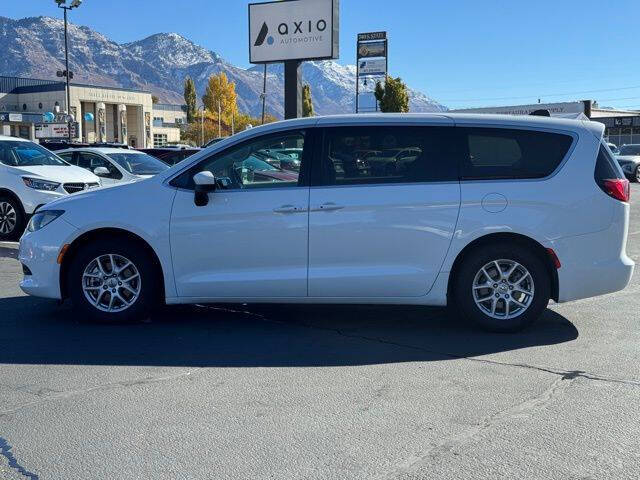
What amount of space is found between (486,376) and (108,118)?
84.0 meters

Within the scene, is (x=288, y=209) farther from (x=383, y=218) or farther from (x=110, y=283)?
(x=110, y=283)

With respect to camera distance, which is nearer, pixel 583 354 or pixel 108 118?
pixel 583 354

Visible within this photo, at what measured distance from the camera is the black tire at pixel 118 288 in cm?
640

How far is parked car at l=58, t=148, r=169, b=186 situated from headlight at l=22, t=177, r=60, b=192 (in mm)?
1938

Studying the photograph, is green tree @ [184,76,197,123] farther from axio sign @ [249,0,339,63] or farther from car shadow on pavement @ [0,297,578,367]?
car shadow on pavement @ [0,297,578,367]

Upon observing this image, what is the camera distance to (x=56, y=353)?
5.66 metres

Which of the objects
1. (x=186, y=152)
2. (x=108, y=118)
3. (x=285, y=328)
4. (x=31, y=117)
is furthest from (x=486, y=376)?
(x=108, y=118)

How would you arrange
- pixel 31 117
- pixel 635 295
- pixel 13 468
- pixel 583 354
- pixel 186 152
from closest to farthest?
pixel 13 468
pixel 583 354
pixel 635 295
pixel 186 152
pixel 31 117

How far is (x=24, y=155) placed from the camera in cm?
1343

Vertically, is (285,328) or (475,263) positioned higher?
(475,263)

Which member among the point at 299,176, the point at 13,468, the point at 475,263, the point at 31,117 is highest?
the point at 31,117

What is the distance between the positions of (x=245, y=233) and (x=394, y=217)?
4.10 ft

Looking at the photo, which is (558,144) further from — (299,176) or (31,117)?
(31,117)

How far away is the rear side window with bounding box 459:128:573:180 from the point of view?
20.2 ft
